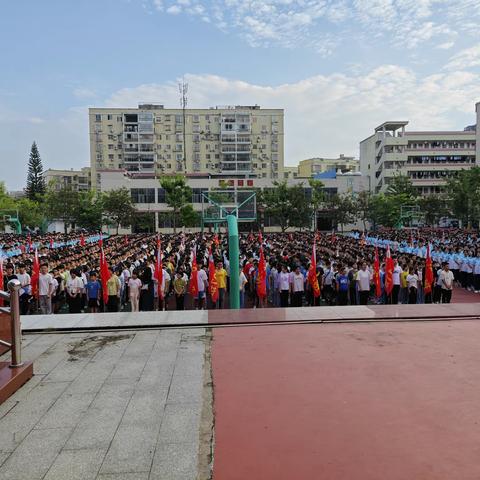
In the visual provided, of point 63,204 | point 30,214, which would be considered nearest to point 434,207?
point 63,204

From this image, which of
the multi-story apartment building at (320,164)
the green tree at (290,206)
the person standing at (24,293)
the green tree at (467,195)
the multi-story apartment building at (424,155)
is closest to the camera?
the person standing at (24,293)

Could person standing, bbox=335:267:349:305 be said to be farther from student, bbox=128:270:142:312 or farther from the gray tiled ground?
the gray tiled ground

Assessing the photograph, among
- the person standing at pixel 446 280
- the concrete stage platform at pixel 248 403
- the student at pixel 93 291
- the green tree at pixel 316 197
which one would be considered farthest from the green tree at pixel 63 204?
the concrete stage platform at pixel 248 403

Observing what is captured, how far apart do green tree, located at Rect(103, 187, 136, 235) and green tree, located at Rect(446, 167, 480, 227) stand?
3043 centimetres

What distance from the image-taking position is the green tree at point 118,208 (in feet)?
151

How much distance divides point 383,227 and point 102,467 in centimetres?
5109

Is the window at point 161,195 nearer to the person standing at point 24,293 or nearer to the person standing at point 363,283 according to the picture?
the person standing at point 24,293

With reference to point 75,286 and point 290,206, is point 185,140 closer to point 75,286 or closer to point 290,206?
point 290,206

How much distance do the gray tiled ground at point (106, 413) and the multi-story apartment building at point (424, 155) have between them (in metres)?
60.5

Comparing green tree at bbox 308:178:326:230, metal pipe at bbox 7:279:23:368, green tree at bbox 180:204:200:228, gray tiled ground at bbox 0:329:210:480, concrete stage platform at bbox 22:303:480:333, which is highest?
green tree at bbox 308:178:326:230

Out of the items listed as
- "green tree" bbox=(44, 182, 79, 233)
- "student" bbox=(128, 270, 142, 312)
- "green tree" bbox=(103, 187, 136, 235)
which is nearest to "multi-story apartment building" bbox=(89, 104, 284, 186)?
"green tree" bbox=(103, 187, 136, 235)

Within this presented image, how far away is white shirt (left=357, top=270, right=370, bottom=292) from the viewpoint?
11273mm

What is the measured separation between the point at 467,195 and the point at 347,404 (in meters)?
43.2

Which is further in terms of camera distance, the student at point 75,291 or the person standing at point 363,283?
the person standing at point 363,283
